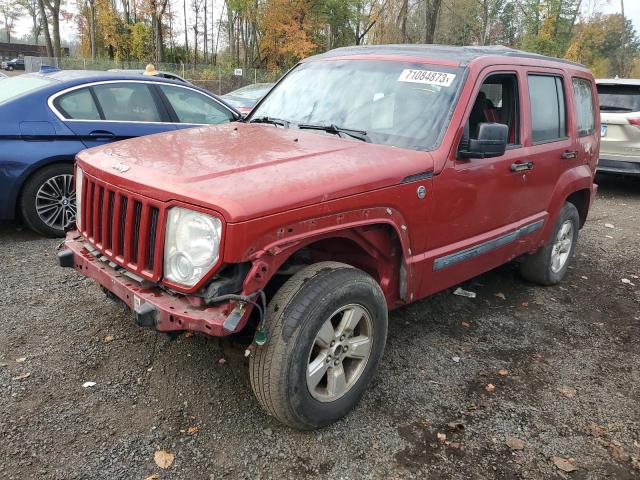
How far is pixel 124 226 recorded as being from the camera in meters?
2.92

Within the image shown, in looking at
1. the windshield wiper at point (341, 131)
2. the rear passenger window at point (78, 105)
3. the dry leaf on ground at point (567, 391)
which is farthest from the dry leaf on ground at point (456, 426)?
the rear passenger window at point (78, 105)

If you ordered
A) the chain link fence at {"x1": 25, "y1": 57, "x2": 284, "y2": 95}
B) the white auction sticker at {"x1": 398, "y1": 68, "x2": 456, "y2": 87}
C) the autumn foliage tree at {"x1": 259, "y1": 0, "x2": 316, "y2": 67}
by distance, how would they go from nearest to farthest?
the white auction sticker at {"x1": 398, "y1": 68, "x2": 456, "y2": 87} < the chain link fence at {"x1": 25, "y1": 57, "x2": 284, "y2": 95} < the autumn foliage tree at {"x1": 259, "y1": 0, "x2": 316, "y2": 67}

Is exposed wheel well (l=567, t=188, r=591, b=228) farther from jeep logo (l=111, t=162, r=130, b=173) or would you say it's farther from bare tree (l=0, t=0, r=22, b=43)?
bare tree (l=0, t=0, r=22, b=43)

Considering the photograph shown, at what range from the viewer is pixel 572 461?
294 cm

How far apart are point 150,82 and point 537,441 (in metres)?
5.47

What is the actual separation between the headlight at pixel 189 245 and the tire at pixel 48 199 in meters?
3.60

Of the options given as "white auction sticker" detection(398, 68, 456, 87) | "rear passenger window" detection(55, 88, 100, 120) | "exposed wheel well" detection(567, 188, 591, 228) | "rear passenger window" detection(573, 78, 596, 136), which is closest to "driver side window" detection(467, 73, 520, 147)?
"white auction sticker" detection(398, 68, 456, 87)

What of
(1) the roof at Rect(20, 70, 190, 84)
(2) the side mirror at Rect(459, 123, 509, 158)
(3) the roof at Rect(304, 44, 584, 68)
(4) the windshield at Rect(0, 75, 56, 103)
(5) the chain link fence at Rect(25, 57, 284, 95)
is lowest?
(2) the side mirror at Rect(459, 123, 509, 158)

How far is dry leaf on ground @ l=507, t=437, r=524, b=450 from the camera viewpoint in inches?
118

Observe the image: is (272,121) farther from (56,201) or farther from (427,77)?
(56,201)

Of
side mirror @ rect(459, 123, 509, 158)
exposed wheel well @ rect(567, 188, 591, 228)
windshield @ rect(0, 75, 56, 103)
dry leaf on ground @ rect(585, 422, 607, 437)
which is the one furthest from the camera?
windshield @ rect(0, 75, 56, 103)

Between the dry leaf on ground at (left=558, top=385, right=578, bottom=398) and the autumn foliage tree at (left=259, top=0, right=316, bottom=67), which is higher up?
the autumn foliage tree at (left=259, top=0, right=316, bottom=67)

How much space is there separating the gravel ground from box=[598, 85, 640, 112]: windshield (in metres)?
5.75

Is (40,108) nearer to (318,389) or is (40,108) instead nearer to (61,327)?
(61,327)
